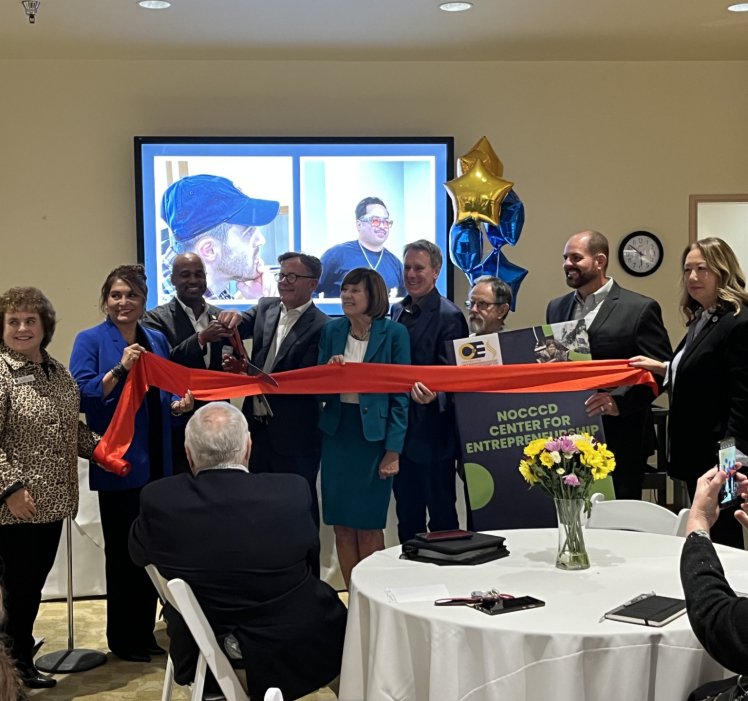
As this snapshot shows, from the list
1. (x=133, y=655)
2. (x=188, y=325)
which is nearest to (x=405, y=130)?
(x=188, y=325)

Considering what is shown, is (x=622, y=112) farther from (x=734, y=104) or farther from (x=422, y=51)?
(x=422, y=51)

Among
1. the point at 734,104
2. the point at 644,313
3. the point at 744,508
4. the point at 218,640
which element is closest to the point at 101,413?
the point at 218,640

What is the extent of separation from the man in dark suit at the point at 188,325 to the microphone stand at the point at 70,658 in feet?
2.23

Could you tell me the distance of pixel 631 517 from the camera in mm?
3738

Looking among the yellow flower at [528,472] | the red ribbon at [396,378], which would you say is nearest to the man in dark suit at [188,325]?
the red ribbon at [396,378]

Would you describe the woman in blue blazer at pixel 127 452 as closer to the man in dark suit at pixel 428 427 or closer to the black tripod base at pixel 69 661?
the black tripod base at pixel 69 661

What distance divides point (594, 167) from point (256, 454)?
3.66 m

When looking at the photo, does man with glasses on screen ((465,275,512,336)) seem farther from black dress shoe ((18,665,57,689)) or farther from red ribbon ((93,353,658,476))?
black dress shoe ((18,665,57,689))

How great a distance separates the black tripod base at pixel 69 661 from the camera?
13.8 feet

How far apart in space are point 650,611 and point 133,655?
2.56 metres

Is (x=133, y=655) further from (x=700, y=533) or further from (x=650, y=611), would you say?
(x=700, y=533)

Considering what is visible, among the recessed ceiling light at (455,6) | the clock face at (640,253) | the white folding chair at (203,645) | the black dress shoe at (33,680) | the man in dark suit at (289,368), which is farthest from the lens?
the clock face at (640,253)

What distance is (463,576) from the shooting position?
9.75 feet

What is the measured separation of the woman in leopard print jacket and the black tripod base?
0.28 metres
